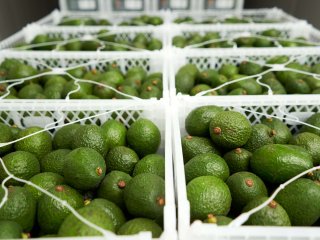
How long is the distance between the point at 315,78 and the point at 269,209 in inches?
38.8

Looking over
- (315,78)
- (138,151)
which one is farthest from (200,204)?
(315,78)

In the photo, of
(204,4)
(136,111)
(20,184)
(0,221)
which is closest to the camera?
(0,221)

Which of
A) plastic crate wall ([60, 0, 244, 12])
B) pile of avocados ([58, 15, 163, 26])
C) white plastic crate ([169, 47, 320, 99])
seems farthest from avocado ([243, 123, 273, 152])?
plastic crate wall ([60, 0, 244, 12])

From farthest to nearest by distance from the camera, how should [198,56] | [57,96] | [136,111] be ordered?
[198,56] < [57,96] < [136,111]

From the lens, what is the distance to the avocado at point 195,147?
1092mm

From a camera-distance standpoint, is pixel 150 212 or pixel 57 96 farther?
pixel 57 96

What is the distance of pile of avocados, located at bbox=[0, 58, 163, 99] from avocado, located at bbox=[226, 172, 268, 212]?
2.05ft

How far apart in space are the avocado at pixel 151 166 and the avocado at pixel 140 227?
0.21 m

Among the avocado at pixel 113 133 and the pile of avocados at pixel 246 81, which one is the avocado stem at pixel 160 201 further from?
the pile of avocados at pixel 246 81

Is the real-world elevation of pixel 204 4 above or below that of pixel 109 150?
above

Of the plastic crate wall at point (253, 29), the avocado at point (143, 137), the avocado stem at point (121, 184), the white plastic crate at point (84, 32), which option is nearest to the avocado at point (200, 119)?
the avocado at point (143, 137)

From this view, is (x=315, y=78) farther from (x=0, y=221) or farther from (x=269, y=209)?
(x=0, y=221)

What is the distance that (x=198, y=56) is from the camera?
1.80 m

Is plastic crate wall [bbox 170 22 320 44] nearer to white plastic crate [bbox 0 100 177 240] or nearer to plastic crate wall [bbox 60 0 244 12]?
plastic crate wall [bbox 60 0 244 12]
